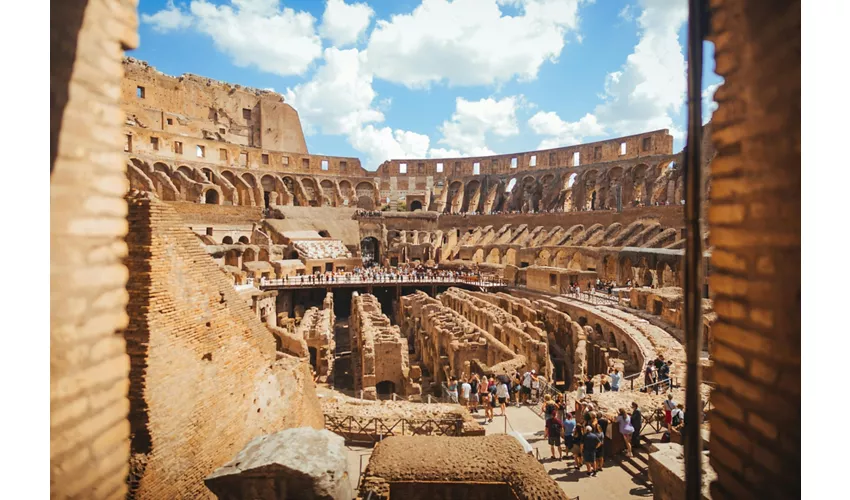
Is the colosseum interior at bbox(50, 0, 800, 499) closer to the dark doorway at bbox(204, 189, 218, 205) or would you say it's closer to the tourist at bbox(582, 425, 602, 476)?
the tourist at bbox(582, 425, 602, 476)

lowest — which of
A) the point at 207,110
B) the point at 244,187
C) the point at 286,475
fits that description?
the point at 286,475

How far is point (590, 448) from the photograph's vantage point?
22.9 ft

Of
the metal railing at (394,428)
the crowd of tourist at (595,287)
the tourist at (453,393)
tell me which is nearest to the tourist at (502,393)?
the tourist at (453,393)

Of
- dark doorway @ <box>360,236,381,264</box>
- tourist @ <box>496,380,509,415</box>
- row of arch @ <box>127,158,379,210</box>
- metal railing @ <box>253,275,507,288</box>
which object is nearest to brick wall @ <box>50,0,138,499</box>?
tourist @ <box>496,380,509,415</box>

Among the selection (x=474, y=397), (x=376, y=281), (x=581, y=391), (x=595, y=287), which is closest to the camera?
(x=474, y=397)

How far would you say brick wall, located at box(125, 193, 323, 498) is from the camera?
472 cm

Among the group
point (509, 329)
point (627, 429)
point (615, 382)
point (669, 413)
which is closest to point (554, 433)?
point (627, 429)

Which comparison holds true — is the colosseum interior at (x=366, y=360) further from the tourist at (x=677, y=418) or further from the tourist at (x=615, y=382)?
the tourist at (x=615, y=382)

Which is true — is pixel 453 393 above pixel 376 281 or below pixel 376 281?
below

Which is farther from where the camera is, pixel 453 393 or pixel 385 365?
pixel 385 365

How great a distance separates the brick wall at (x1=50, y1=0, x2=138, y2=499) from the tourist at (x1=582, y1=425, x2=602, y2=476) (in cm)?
Result: 632

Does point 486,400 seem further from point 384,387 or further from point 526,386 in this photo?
point 384,387

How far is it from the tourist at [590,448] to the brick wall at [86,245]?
249 inches

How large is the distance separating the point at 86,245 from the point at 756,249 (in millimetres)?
4160
